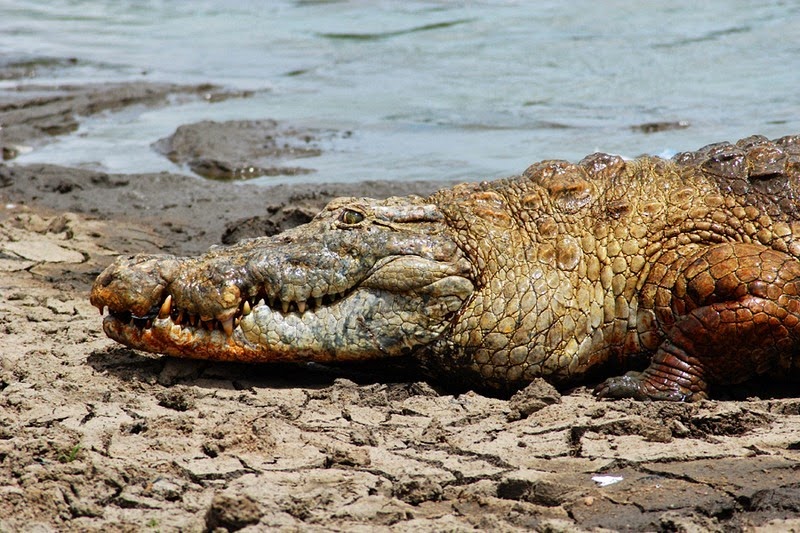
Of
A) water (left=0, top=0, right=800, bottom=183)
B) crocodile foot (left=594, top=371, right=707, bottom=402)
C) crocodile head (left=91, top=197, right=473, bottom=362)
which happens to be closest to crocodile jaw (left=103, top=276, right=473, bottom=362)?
crocodile head (left=91, top=197, right=473, bottom=362)

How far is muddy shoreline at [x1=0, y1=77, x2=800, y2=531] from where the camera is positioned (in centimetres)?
342

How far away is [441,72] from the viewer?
1448cm

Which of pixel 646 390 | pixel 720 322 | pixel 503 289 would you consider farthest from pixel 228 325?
pixel 720 322

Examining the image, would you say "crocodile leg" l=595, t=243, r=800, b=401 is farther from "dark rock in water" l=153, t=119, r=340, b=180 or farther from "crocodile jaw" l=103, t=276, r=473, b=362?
"dark rock in water" l=153, t=119, r=340, b=180

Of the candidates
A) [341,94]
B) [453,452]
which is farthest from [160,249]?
[341,94]

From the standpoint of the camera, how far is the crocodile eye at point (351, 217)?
15.5ft

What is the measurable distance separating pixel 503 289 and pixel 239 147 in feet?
→ 21.6

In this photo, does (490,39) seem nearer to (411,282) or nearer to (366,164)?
(366,164)

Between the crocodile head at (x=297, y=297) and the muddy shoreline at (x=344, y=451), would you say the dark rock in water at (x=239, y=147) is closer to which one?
the muddy shoreline at (x=344, y=451)

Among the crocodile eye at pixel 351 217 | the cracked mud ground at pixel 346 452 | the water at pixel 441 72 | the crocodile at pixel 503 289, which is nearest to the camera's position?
the cracked mud ground at pixel 346 452

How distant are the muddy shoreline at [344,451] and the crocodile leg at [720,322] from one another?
16 cm

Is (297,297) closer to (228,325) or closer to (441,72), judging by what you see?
(228,325)

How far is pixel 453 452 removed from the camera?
3982mm

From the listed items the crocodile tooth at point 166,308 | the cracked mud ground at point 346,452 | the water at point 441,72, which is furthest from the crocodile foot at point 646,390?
the water at point 441,72
